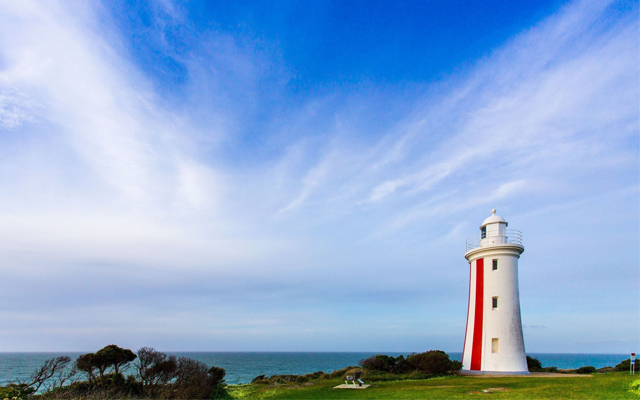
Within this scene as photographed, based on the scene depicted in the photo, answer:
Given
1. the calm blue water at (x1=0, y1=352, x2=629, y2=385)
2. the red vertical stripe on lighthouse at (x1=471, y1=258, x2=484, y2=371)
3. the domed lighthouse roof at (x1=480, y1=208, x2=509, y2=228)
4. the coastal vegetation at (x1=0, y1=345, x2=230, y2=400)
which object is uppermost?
the domed lighthouse roof at (x1=480, y1=208, x2=509, y2=228)

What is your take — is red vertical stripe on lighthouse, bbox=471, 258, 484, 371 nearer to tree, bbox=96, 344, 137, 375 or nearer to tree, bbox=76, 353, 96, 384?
tree, bbox=96, 344, 137, 375

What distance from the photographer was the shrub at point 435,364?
69.4 feet

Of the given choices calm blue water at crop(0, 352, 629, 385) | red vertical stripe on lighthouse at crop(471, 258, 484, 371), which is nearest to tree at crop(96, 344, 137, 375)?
calm blue water at crop(0, 352, 629, 385)

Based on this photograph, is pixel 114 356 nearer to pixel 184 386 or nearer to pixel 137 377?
pixel 137 377

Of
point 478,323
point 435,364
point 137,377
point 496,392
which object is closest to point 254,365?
point 435,364

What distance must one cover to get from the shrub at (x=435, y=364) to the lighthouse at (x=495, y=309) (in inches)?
48.6

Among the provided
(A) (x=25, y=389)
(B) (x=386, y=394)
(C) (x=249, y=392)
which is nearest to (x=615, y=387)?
(B) (x=386, y=394)

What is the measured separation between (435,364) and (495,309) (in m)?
4.51

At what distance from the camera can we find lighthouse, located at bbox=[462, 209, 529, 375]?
68.2ft

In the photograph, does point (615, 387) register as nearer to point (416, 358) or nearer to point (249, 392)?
point (416, 358)

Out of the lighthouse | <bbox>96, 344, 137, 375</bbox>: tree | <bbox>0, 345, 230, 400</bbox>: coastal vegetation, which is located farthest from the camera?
the lighthouse

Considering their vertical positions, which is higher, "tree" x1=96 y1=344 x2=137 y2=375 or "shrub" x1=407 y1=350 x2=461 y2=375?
"tree" x1=96 y1=344 x2=137 y2=375

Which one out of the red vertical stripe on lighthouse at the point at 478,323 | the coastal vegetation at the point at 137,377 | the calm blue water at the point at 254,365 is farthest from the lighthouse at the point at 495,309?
the calm blue water at the point at 254,365

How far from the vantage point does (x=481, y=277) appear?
2242 centimetres
